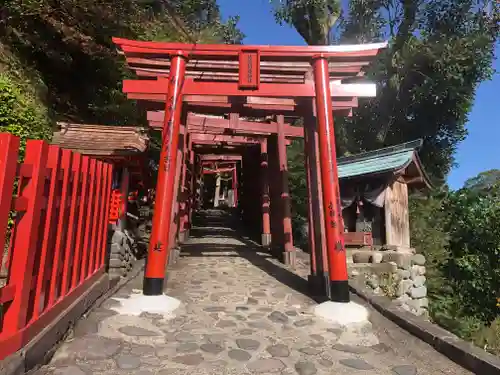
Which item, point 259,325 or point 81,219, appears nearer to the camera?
point 81,219

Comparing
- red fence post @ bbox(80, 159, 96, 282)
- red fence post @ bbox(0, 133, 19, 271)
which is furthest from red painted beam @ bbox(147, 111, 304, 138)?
red fence post @ bbox(0, 133, 19, 271)

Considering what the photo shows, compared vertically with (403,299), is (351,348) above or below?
above

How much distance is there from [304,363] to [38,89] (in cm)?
1111

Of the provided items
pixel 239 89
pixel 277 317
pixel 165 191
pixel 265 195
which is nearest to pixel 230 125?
pixel 265 195

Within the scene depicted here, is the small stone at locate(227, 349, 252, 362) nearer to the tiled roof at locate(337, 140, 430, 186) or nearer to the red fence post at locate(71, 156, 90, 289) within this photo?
the red fence post at locate(71, 156, 90, 289)

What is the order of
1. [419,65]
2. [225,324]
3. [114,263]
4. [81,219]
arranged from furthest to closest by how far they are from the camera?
1. [419,65]
2. [114,263]
3. [225,324]
4. [81,219]

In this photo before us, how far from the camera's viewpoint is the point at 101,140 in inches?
371

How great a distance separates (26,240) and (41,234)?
412 mm

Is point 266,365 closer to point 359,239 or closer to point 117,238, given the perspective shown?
point 117,238

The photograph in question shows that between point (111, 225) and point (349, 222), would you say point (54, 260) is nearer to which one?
point (111, 225)

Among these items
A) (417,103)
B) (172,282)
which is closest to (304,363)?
(172,282)

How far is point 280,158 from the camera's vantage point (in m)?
9.54

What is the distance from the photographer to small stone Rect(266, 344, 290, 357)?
3749 mm

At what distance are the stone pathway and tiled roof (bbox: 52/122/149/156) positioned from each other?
12.4ft
